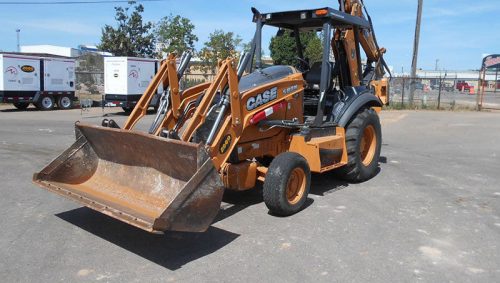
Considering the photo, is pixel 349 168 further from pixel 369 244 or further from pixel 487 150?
pixel 487 150

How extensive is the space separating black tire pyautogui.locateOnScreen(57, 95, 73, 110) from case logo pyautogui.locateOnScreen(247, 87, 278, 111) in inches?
835

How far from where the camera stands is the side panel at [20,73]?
2216 centimetres

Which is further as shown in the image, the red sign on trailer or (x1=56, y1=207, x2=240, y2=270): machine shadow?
→ the red sign on trailer

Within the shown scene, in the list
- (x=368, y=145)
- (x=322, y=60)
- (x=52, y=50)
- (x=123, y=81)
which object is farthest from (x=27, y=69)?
(x=52, y=50)

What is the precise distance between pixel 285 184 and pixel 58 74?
21850mm

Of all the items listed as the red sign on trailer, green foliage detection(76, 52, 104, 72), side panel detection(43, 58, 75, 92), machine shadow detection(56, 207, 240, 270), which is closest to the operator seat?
machine shadow detection(56, 207, 240, 270)

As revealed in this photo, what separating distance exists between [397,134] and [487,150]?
3457 mm

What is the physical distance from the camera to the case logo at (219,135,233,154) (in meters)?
5.55

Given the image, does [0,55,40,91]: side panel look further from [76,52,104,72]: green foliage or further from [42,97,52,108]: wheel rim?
[76,52,104,72]: green foliage

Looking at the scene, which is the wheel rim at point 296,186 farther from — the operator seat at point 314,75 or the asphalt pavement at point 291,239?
the operator seat at point 314,75

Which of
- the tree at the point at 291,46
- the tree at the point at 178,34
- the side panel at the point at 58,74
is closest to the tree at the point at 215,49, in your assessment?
the tree at the point at 178,34

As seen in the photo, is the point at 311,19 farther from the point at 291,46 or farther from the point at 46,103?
the point at 46,103

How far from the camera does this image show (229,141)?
5.64 meters

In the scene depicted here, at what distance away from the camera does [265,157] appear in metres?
6.89
